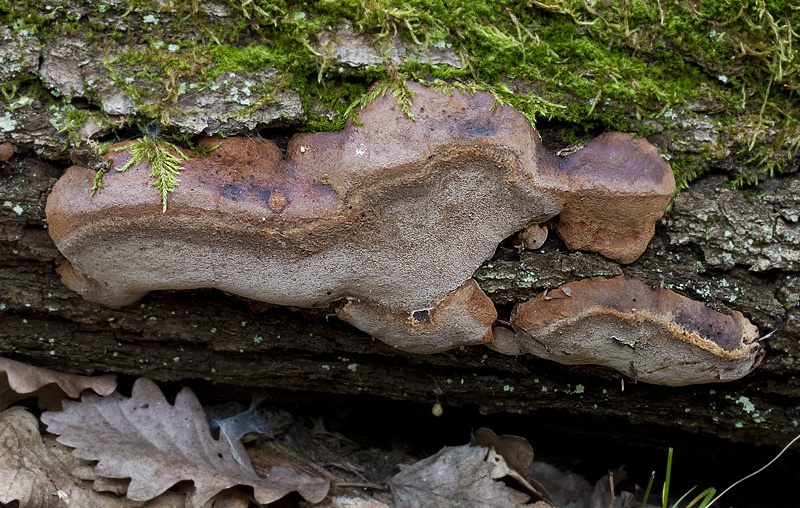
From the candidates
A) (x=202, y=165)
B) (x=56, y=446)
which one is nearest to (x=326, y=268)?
(x=202, y=165)

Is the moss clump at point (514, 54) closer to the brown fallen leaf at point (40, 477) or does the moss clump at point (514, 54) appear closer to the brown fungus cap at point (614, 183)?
the brown fungus cap at point (614, 183)

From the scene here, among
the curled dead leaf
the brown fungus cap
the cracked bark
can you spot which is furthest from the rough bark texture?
the curled dead leaf

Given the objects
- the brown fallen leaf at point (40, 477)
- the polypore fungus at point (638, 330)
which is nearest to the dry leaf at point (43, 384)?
the brown fallen leaf at point (40, 477)

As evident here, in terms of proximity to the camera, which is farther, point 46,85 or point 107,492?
point 107,492

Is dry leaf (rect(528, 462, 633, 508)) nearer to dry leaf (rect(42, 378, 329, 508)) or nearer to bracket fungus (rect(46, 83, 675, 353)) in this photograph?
dry leaf (rect(42, 378, 329, 508))

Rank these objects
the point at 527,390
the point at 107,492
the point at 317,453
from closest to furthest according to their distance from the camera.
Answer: the point at 107,492
the point at 527,390
the point at 317,453

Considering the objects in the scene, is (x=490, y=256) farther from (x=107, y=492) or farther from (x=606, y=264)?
(x=107, y=492)
